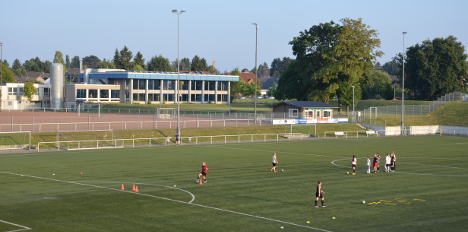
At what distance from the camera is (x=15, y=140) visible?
172ft

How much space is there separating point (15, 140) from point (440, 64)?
93.0 metres

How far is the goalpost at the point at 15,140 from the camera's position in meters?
51.1

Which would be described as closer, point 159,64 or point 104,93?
point 104,93

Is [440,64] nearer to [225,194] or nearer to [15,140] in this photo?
[15,140]

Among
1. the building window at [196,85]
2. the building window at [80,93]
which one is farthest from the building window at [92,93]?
the building window at [196,85]

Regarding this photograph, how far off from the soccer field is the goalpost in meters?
5.15

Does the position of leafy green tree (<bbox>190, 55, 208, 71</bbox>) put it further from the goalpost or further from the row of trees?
the goalpost

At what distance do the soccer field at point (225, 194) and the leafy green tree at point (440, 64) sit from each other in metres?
71.8

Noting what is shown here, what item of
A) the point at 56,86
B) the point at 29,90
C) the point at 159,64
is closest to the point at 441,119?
the point at 56,86

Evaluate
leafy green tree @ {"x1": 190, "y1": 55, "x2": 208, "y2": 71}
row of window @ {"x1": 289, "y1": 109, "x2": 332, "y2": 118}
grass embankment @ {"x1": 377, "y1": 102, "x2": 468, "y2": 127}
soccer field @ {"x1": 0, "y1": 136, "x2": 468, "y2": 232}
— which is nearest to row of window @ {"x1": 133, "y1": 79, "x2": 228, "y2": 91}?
leafy green tree @ {"x1": 190, "y1": 55, "x2": 208, "y2": 71}

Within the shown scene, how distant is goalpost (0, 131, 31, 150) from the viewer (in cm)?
5109

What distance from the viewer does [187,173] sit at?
3469cm

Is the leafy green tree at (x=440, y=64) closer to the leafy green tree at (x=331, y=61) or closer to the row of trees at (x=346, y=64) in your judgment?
the row of trees at (x=346, y=64)

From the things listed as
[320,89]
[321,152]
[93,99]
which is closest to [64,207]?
[321,152]
